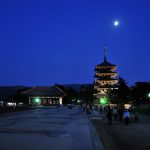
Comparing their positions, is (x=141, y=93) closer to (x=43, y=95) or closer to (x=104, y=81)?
(x=104, y=81)

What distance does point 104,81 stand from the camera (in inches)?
6235

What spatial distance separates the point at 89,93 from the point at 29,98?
24201 millimetres

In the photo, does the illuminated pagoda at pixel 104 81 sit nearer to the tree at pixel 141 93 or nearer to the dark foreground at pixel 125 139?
the tree at pixel 141 93

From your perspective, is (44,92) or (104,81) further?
(44,92)

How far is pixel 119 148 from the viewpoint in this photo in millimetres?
18297

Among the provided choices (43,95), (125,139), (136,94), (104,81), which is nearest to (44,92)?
(43,95)

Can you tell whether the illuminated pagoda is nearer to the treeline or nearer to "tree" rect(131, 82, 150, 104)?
the treeline

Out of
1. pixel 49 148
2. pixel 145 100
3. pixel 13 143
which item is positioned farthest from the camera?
pixel 145 100

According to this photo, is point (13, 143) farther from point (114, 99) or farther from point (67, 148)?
point (114, 99)

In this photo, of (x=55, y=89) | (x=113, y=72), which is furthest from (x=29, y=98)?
(x=113, y=72)

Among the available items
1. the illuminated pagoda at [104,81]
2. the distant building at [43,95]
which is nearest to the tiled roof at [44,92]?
the distant building at [43,95]

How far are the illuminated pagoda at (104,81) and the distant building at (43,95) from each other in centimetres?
2101

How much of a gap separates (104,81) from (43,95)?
30867 mm

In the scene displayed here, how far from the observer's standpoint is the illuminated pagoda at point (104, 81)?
151 metres
